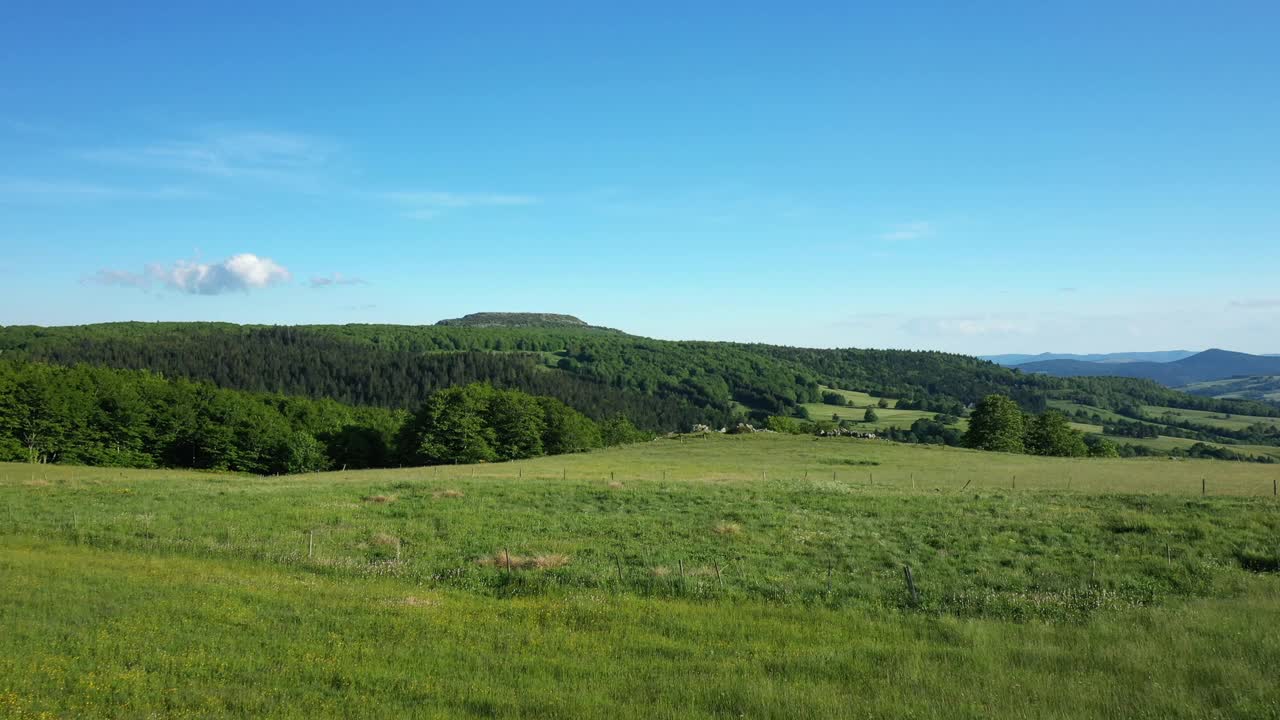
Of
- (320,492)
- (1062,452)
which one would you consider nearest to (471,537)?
(320,492)

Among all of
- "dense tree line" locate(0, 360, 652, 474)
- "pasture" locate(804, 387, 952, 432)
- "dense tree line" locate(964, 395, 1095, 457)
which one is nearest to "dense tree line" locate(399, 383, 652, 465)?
"dense tree line" locate(0, 360, 652, 474)

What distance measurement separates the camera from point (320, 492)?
1706 inches

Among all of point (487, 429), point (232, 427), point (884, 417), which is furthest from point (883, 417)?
point (232, 427)

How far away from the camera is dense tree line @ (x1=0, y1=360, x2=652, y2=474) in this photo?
296 feet

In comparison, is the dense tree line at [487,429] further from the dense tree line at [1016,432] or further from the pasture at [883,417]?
the pasture at [883,417]

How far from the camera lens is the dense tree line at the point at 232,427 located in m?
90.2

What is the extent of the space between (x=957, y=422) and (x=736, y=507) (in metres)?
151

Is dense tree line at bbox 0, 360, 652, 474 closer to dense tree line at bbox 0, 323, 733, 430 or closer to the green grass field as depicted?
dense tree line at bbox 0, 323, 733, 430

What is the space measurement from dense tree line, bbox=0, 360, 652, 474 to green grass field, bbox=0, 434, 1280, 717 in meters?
66.0

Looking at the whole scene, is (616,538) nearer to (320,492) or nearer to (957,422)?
(320,492)

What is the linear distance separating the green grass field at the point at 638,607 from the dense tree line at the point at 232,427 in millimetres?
66049

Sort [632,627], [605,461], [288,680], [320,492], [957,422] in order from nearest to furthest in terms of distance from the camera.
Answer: [288,680] < [632,627] < [320,492] < [605,461] < [957,422]

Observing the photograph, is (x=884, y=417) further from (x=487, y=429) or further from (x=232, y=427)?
(x=232, y=427)

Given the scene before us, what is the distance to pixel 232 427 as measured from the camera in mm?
102188
